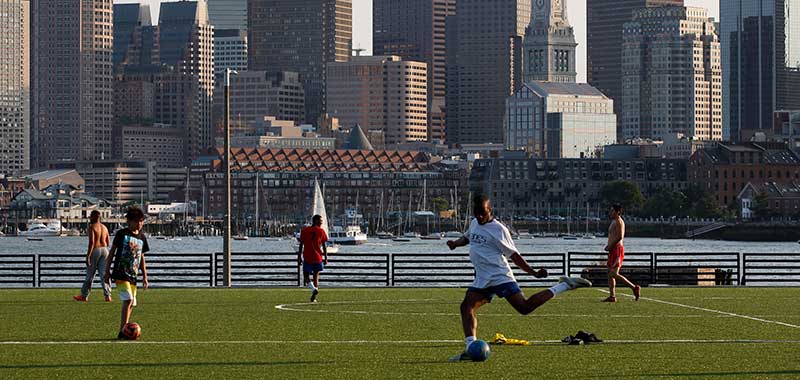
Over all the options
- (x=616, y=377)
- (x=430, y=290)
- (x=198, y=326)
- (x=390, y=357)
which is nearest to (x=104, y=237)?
(x=198, y=326)

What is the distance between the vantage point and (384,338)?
1148 inches

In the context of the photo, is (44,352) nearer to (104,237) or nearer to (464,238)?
(464,238)

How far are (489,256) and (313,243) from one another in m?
14.1

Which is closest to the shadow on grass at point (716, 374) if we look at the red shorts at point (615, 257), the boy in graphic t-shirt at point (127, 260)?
the boy in graphic t-shirt at point (127, 260)

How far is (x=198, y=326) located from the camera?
31.9 meters

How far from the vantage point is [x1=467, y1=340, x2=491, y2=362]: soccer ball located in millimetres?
24797

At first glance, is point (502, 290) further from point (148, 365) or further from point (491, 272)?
point (148, 365)

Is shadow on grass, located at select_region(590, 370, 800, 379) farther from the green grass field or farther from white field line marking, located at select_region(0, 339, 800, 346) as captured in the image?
white field line marking, located at select_region(0, 339, 800, 346)

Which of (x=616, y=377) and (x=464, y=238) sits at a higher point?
(x=464, y=238)

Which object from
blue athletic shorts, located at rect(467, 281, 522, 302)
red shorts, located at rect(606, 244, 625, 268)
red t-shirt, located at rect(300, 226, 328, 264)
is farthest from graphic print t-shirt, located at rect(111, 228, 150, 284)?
red shorts, located at rect(606, 244, 625, 268)

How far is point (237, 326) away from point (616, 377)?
10.0 meters

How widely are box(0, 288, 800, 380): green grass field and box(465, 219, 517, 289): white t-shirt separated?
1082 millimetres

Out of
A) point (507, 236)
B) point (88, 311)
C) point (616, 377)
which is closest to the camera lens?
point (616, 377)

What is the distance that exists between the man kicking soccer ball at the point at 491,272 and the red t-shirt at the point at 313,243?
13.6 metres
